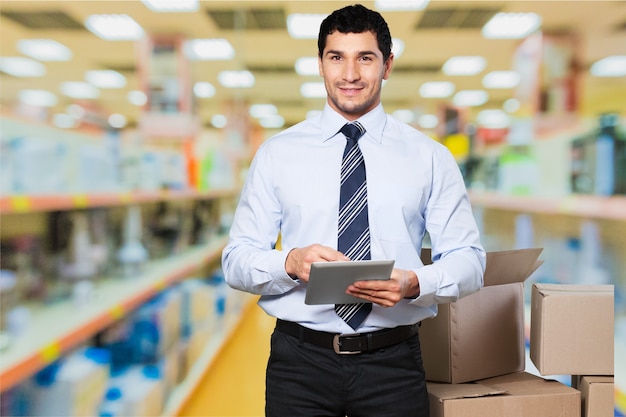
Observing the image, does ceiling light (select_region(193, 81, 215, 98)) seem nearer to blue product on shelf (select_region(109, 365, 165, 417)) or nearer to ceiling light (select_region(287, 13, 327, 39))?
ceiling light (select_region(287, 13, 327, 39))

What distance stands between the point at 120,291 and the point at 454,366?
1.73 meters

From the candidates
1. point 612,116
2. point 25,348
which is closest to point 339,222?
point 25,348

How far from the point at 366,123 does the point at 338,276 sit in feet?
1.74

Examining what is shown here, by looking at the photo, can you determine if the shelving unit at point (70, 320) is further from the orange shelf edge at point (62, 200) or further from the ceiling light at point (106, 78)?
the ceiling light at point (106, 78)

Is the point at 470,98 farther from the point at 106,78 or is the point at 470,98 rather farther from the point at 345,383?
the point at 345,383

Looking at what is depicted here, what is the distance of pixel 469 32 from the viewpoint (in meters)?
6.40

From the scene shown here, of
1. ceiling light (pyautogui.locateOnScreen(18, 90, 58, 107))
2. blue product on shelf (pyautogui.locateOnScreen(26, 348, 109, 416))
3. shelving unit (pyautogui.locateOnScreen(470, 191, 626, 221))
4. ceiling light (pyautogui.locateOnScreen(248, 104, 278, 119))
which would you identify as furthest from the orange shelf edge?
ceiling light (pyautogui.locateOnScreen(248, 104, 278, 119))

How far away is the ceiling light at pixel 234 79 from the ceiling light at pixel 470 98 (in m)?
3.56

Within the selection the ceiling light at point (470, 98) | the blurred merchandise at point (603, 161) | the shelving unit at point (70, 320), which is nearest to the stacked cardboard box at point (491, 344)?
the blurred merchandise at point (603, 161)

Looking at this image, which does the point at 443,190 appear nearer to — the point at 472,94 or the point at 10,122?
the point at 10,122

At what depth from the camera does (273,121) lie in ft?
54.7

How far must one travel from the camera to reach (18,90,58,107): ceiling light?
6.41 metres

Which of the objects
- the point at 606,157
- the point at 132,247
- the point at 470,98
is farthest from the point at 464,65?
the point at 132,247

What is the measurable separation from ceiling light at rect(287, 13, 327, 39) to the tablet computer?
14.7 feet
